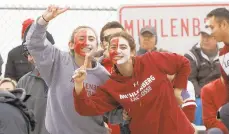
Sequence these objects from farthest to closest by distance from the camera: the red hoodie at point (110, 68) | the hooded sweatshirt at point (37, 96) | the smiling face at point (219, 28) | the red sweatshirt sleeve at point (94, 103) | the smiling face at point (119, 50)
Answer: the hooded sweatshirt at point (37, 96), the red hoodie at point (110, 68), the smiling face at point (219, 28), the smiling face at point (119, 50), the red sweatshirt sleeve at point (94, 103)

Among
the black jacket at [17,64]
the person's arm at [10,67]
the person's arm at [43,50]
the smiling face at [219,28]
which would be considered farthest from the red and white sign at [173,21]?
the person's arm at [43,50]

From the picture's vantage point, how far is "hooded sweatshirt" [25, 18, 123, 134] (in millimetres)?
6695

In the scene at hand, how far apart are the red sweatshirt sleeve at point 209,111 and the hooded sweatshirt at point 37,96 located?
5.73 ft

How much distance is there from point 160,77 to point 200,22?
130 inches

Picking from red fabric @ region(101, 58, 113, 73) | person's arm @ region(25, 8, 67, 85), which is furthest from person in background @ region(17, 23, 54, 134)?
person's arm @ region(25, 8, 67, 85)

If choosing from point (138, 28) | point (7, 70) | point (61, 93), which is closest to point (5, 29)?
point (7, 70)

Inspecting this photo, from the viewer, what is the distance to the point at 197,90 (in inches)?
358

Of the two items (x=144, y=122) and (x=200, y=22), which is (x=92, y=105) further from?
(x=200, y=22)

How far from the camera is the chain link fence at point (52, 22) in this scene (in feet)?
31.6

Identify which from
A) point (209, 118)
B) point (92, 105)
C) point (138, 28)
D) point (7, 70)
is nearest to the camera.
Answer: point (92, 105)

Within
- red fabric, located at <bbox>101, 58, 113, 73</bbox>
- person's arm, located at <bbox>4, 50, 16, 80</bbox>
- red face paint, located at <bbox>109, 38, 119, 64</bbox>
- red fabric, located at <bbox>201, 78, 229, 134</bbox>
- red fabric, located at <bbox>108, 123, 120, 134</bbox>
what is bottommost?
red fabric, located at <bbox>108, 123, 120, 134</bbox>

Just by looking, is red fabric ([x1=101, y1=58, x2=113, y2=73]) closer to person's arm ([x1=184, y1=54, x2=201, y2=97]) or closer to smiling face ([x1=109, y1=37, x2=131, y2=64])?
smiling face ([x1=109, y1=37, x2=131, y2=64])

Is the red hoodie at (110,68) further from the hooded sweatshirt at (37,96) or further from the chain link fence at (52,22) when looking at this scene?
the chain link fence at (52,22)

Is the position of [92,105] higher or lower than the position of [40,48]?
lower
